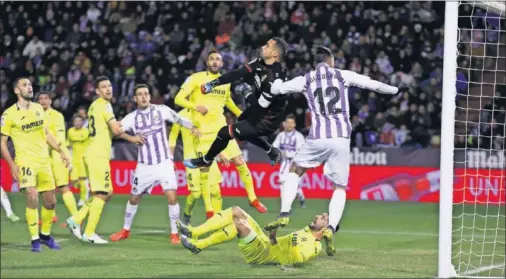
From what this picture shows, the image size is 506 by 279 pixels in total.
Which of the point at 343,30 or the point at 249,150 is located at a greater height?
the point at 343,30

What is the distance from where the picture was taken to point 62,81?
1106 inches

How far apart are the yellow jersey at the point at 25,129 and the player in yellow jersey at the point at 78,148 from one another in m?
5.35

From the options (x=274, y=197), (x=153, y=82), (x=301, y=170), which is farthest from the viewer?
(x=153, y=82)

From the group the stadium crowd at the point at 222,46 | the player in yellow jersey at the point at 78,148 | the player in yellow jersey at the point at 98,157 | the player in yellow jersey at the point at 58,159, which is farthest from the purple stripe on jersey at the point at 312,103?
the stadium crowd at the point at 222,46

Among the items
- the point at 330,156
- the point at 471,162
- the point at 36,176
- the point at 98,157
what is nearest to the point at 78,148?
the point at 98,157

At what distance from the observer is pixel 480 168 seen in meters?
23.7

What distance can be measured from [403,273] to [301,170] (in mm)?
4201

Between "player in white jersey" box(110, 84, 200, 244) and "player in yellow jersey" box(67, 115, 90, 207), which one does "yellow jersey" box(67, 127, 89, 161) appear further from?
"player in white jersey" box(110, 84, 200, 244)

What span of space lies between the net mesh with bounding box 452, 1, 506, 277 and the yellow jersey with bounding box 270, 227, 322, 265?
3278mm

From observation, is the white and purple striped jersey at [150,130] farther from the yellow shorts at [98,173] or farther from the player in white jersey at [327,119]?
the player in white jersey at [327,119]

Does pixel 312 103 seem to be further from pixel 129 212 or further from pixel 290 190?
pixel 129 212

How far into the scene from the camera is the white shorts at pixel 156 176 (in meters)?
15.4

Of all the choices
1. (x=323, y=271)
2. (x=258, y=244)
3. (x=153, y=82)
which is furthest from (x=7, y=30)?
(x=258, y=244)

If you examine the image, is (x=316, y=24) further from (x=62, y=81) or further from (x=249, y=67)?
(x=249, y=67)
